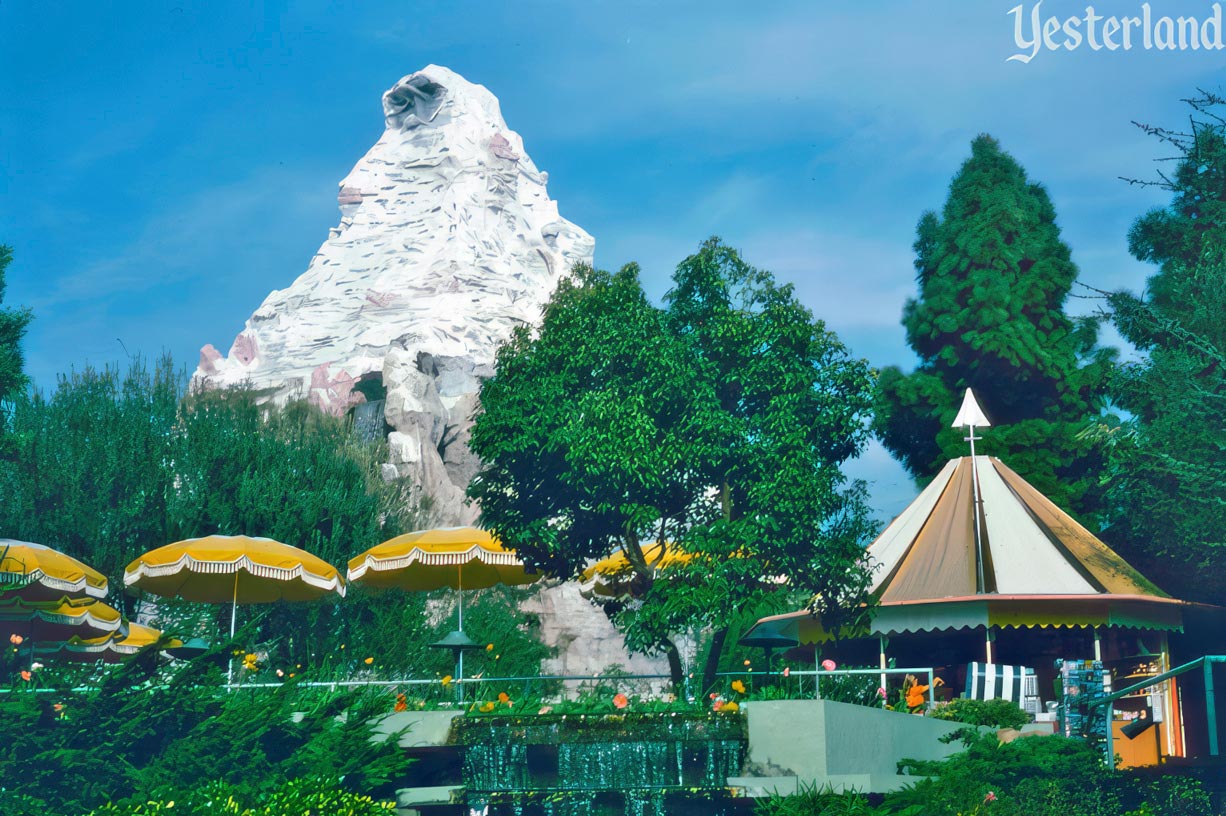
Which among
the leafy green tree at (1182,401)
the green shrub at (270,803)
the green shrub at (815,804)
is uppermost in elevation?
the leafy green tree at (1182,401)

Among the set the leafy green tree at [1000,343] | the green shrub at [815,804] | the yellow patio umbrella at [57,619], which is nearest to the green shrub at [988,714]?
the green shrub at [815,804]

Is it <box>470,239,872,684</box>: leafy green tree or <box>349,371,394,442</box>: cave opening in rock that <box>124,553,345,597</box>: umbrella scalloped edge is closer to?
<box>470,239,872,684</box>: leafy green tree

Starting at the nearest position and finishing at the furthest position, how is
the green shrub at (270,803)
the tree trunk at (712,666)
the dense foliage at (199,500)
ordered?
the green shrub at (270,803) < the tree trunk at (712,666) < the dense foliage at (199,500)

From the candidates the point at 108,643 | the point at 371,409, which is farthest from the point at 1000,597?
the point at 371,409

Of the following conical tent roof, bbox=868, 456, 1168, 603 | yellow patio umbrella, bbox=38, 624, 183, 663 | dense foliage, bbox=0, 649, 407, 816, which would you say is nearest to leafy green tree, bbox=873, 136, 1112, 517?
conical tent roof, bbox=868, 456, 1168, 603

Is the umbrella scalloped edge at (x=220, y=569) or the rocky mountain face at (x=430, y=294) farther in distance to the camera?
the rocky mountain face at (x=430, y=294)

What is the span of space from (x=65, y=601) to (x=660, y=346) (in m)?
9.68

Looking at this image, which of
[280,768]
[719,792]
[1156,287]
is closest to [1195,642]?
[1156,287]

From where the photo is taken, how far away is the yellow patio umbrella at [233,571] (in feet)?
56.4

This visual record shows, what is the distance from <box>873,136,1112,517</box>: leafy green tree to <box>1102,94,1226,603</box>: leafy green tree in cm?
326

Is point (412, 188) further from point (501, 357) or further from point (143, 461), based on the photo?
point (501, 357)

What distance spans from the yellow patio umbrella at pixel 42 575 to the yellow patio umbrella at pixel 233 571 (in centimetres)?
79

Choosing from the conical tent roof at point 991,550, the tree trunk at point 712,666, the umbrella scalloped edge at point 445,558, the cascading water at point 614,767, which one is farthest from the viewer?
the conical tent roof at point 991,550

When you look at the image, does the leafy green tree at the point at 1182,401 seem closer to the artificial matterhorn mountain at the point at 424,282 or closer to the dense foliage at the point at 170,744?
the dense foliage at the point at 170,744
